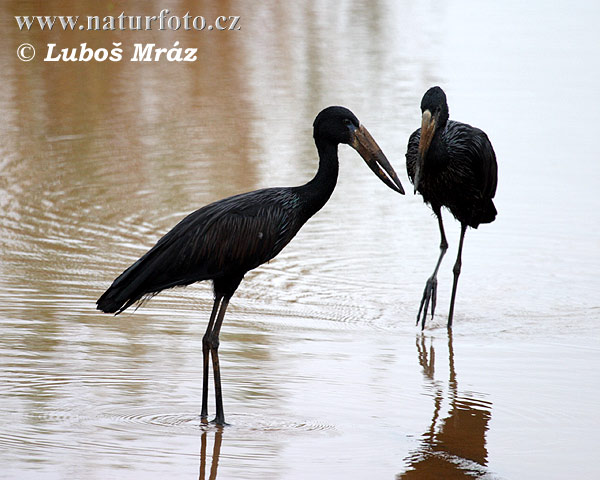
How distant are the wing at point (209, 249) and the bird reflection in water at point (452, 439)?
1.32 meters

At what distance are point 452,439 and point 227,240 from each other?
1585mm

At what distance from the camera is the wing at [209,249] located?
20.5ft

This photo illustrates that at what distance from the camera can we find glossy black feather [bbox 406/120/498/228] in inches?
341

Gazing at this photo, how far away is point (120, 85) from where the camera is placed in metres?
16.5

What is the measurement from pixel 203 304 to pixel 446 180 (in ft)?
6.56

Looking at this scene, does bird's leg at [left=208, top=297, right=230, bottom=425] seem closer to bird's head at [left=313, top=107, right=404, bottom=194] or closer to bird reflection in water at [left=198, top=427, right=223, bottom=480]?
bird reflection in water at [left=198, top=427, right=223, bottom=480]

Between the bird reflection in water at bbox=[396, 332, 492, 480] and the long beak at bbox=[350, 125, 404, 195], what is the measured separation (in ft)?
4.15

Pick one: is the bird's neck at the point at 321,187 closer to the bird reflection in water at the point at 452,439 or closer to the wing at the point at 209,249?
the wing at the point at 209,249

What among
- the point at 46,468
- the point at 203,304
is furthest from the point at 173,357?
the point at 46,468

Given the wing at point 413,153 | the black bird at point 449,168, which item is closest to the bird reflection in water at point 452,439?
the black bird at point 449,168

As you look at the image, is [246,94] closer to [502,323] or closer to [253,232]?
[502,323]
